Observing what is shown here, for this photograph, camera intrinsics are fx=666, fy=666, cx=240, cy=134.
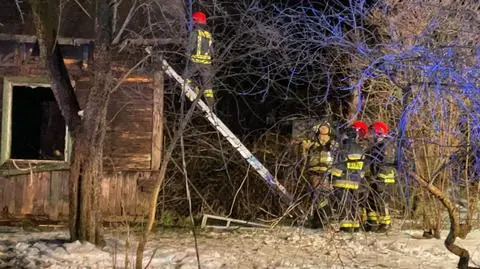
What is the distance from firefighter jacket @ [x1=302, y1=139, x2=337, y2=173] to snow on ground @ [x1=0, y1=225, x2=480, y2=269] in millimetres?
867

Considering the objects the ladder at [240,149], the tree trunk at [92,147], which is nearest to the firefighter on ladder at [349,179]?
the ladder at [240,149]

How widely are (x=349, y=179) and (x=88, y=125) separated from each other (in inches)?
122

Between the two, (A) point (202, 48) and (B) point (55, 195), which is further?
(B) point (55, 195)

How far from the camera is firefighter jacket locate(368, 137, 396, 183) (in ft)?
22.2

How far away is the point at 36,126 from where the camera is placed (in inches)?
420

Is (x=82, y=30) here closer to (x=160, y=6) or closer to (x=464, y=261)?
(x=160, y=6)

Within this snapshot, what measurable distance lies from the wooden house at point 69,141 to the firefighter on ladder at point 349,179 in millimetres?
3319

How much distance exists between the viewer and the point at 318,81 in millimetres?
11062

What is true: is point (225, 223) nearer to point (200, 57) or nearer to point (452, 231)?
point (200, 57)

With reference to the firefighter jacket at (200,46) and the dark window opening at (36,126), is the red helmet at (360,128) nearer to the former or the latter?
the firefighter jacket at (200,46)

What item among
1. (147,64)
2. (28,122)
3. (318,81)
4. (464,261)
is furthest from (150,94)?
(464,261)

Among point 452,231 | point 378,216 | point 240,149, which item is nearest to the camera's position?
point 452,231

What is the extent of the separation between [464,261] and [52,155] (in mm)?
6675

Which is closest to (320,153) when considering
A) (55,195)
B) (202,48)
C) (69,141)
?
(202,48)
